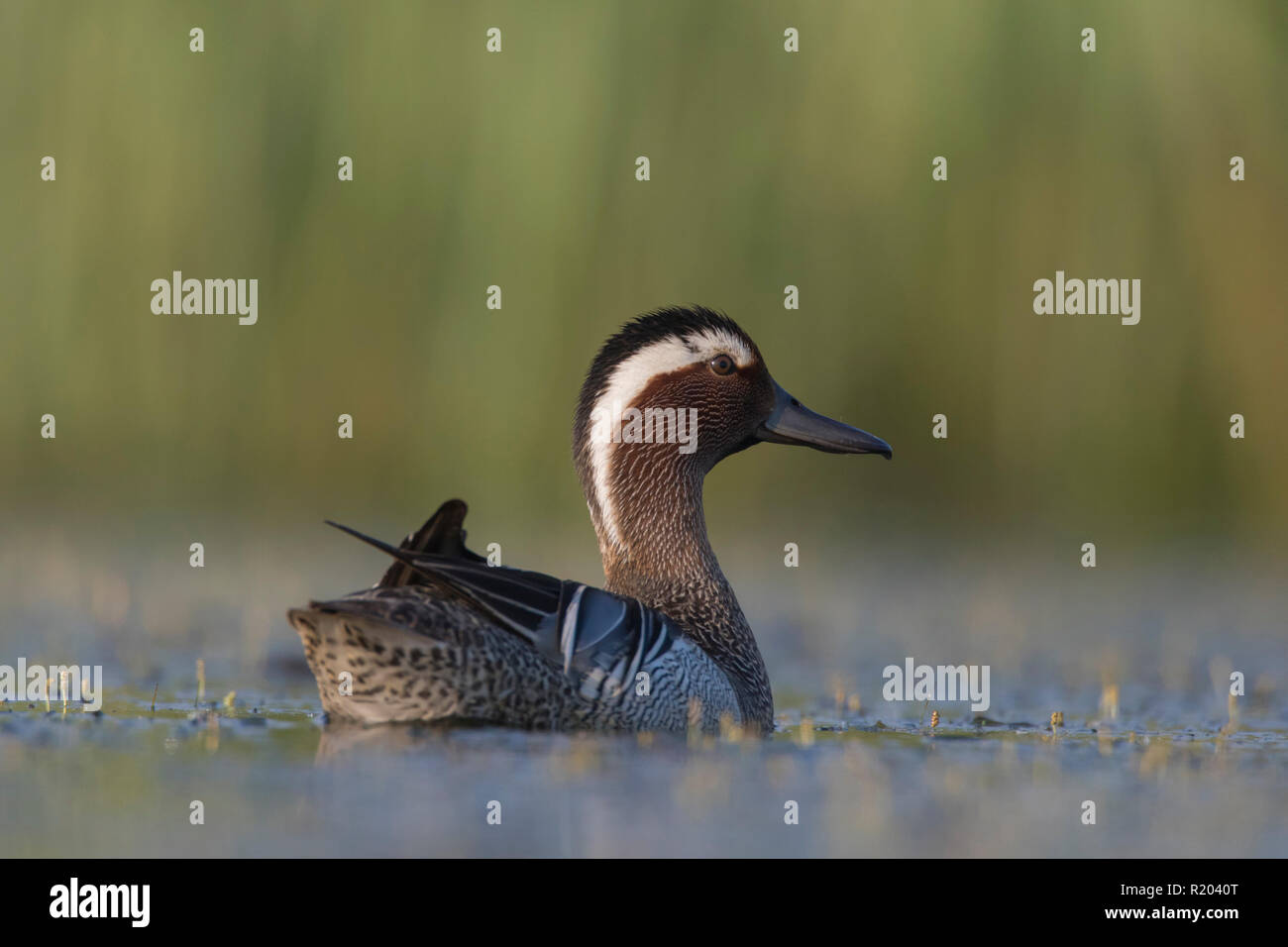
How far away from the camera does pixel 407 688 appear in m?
6.48

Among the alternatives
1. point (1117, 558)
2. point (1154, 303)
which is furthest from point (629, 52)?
point (1117, 558)

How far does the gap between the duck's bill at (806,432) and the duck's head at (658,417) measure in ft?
0.51

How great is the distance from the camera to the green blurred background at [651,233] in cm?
1218

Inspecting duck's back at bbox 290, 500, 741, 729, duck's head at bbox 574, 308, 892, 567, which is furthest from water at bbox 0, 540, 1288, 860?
duck's head at bbox 574, 308, 892, 567

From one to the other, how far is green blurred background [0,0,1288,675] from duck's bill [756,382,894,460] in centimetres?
396

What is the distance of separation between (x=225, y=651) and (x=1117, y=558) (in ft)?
19.4

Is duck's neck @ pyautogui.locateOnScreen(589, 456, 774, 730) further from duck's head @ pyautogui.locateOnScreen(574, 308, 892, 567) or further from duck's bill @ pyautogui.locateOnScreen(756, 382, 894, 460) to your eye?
duck's bill @ pyautogui.locateOnScreen(756, 382, 894, 460)

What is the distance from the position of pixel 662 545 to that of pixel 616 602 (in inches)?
41.6

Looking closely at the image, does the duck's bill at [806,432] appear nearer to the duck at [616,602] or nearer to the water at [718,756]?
the duck at [616,602]

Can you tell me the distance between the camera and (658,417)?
7.79 meters

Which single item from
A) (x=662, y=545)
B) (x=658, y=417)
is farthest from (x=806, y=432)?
(x=662, y=545)

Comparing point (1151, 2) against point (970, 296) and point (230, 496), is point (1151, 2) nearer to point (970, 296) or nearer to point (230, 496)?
point (970, 296)

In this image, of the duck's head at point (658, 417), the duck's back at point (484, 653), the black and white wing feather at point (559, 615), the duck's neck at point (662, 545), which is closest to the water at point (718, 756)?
the duck's back at point (484, 653)

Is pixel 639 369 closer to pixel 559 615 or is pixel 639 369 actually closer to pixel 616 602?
pixel 616 602
